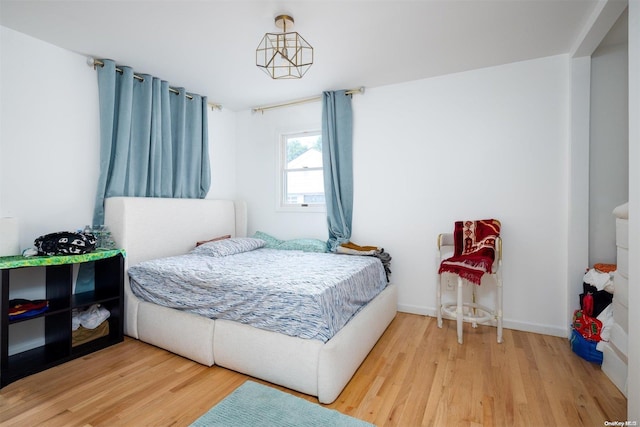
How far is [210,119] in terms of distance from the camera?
406 centimetres

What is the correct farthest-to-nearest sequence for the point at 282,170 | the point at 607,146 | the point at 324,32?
→ the point at 282,170 → the point at 607,146 → the point at 324,32

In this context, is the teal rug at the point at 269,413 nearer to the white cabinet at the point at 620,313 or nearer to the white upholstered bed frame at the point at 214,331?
the white upholstered bed frame at the point at 214,331

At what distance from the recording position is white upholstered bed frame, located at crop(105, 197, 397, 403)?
1836 millimetres

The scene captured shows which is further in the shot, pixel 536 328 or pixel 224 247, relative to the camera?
pixel 224 247

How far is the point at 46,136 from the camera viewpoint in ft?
8.34

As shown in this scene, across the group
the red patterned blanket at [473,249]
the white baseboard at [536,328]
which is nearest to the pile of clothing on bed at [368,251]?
the red patterned blanket at [473,249]

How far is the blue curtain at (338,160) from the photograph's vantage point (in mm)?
3545

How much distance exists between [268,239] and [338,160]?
1337mm

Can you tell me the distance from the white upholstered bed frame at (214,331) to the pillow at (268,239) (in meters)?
0.66

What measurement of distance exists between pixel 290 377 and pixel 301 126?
2990 mm

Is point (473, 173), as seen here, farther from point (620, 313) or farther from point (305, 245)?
point (305, 245)

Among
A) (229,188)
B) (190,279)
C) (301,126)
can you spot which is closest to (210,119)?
(229,188)

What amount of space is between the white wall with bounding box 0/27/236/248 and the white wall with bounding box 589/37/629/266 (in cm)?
456

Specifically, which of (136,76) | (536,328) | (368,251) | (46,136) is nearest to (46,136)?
(46,136)
